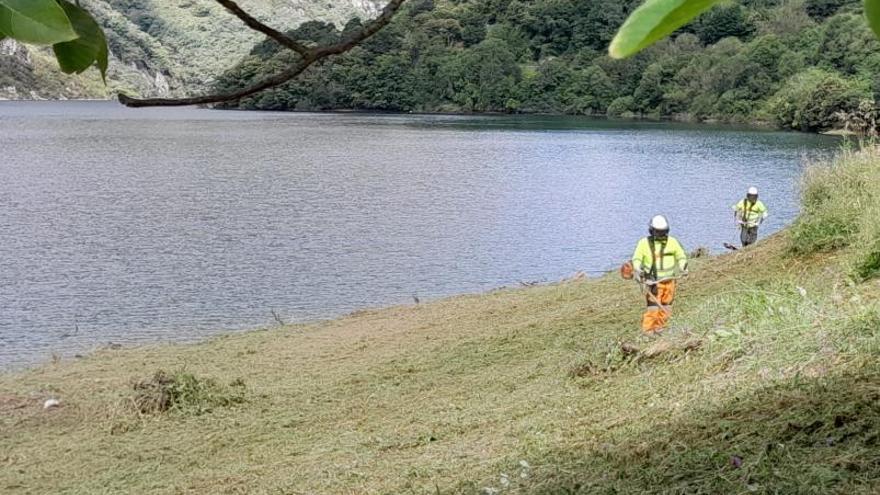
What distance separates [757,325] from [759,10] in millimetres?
106615

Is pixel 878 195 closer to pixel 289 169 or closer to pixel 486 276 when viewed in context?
pixel 486 276

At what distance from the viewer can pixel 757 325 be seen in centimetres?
663

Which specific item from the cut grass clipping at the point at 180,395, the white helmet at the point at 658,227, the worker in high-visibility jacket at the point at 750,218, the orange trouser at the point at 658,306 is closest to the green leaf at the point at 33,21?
the orange trouser at the point at 658,306

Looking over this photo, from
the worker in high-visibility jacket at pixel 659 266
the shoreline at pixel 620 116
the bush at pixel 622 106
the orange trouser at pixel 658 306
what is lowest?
the shoreline at pixel 620 116

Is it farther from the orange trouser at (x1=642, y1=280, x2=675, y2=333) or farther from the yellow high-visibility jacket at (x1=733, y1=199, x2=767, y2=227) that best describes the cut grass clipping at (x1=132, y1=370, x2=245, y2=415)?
the yellow high-visibility jacket at (x1=733, y1=199, x2=767, y2=227)

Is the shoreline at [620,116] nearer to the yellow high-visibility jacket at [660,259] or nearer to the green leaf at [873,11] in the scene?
the yellow high-visibility jacket at [660,259]

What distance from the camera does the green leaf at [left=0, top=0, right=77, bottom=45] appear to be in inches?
25.4

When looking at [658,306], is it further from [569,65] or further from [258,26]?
[569,65]

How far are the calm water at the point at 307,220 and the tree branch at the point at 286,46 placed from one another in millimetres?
14093

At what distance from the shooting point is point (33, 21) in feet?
2.15

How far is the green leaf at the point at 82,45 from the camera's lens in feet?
3.20

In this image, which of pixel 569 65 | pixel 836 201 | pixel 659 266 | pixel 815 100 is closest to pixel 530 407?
pixel 659 266

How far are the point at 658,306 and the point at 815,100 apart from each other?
→ 7167 centimetres

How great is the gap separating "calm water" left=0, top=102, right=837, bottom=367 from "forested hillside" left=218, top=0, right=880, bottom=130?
28.6 m
